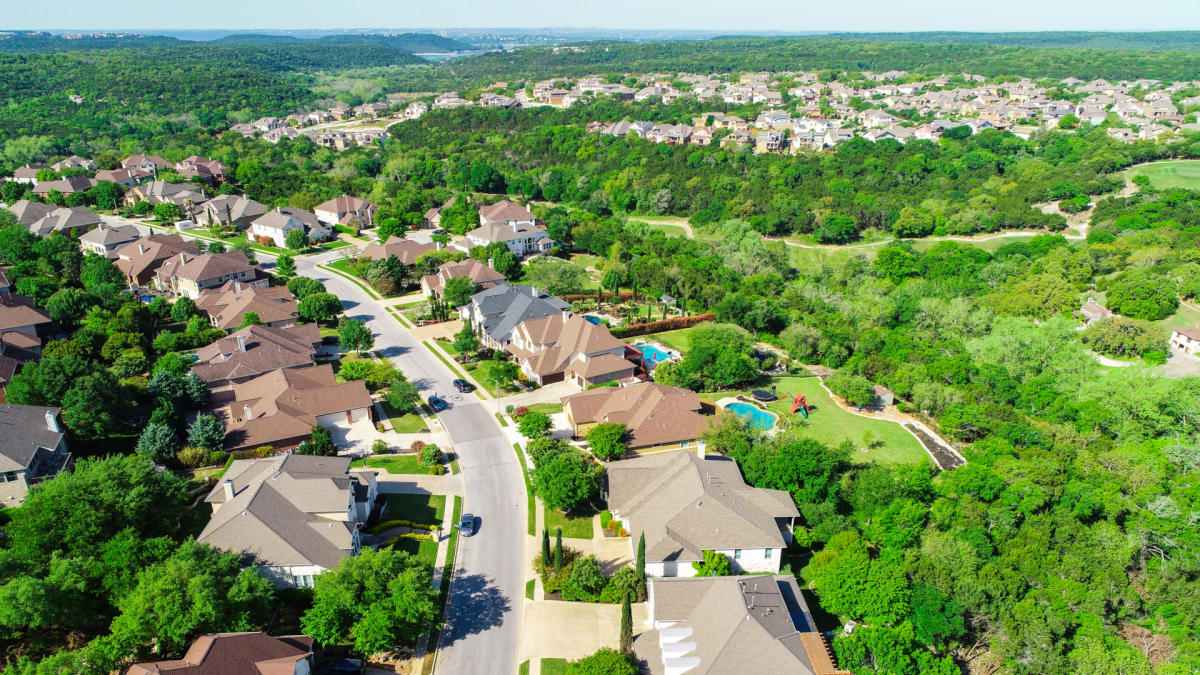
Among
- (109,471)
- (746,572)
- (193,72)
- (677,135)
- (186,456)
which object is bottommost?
(746,572)

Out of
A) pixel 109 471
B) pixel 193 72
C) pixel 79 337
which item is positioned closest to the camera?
pixel 109 471

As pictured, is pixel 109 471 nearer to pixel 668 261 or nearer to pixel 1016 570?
pixel 1016 570

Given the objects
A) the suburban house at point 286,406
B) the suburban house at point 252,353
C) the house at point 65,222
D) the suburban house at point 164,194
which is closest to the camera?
the suburban house at point 286,406

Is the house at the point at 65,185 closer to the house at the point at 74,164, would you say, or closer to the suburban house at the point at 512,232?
the house at the point at 74,164

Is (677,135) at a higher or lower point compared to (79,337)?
higher

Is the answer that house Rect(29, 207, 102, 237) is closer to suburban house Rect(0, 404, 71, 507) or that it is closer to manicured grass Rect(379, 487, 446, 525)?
suburban house Rect(0, 404, 71, 507)

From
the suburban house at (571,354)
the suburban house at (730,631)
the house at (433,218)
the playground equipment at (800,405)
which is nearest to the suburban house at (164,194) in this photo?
the house at (433,218)

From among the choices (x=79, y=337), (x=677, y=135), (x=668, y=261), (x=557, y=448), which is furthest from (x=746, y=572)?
(x=677, y=135)
